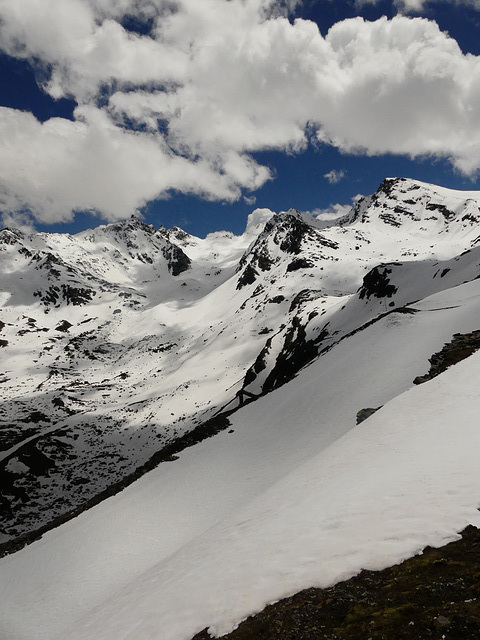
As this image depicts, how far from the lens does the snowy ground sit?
6.09 m

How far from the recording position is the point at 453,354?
1700 centimetres

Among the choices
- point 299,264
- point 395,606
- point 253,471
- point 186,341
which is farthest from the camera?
point 186,341

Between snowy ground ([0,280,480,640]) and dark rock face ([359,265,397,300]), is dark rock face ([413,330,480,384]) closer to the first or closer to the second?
snowy ground ([0,280,480,640])

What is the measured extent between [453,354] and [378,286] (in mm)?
38876

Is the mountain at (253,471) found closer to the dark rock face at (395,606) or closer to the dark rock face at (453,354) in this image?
the dark rock face at (453,354)

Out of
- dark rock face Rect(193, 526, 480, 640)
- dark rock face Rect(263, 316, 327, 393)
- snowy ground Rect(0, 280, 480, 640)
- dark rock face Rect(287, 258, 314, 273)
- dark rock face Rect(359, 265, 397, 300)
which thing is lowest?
snowy ground Rect(0, 280, 480, 640)

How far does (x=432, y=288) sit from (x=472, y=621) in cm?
5328

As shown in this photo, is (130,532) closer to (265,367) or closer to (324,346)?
(324,346)

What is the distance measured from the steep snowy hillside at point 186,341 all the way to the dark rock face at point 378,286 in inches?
12.0

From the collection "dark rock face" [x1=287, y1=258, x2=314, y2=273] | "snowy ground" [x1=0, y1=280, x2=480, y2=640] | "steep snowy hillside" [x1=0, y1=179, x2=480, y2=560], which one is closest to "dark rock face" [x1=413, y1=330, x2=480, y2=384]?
"snowy ground" [x1=0, y1=280, x2=480, y2=640]

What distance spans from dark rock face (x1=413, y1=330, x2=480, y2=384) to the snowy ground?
120 cm

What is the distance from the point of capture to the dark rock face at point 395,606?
366cm

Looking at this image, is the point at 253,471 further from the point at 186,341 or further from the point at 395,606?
the point at 186,341

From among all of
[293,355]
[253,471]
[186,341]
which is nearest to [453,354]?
[253,471]
